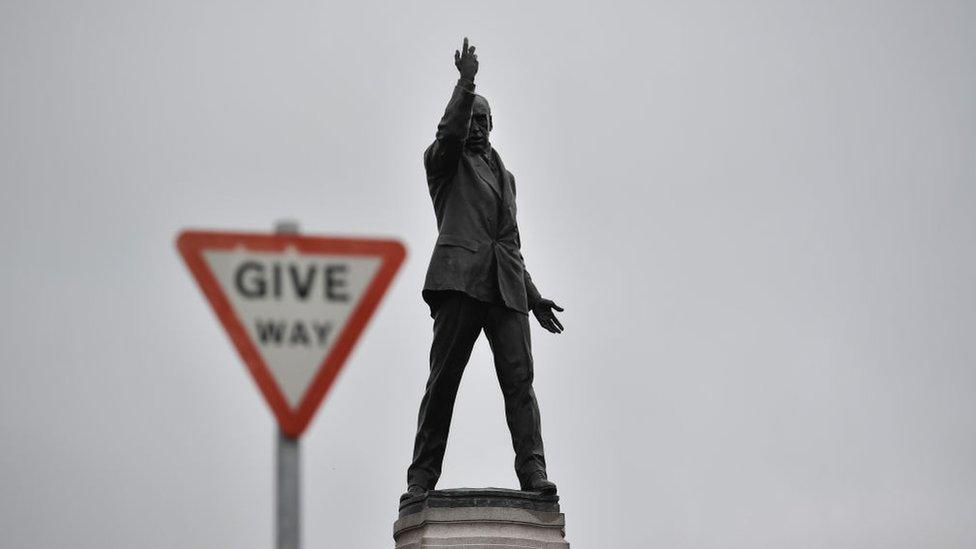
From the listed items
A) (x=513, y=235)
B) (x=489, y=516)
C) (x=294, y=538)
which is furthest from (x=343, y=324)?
(x=513, y=235)

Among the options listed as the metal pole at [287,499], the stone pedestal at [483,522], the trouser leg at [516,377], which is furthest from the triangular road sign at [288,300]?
the trouser leg at [516,377]

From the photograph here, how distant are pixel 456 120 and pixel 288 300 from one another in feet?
22.5

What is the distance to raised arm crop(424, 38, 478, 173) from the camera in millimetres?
11797

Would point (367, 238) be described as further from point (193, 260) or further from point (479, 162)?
point (479, 162)

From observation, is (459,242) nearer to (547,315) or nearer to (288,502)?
(547,315)

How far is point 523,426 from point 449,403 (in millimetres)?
553

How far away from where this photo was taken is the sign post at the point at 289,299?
5.23 metres

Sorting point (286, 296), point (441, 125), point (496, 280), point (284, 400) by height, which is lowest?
point (284, 400)

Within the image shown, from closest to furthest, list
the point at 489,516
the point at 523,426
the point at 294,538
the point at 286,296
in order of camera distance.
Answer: the point at 294,538, the point at 286,296, the point at 489,516, the point at 523,426

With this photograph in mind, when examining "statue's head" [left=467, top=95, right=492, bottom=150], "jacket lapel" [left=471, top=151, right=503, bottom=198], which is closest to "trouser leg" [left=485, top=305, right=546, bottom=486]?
"jacket lapel" [left=471, top=151, right=503, bottom=198]

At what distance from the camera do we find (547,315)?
13.1m

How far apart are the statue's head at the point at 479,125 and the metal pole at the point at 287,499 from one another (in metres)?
7.75

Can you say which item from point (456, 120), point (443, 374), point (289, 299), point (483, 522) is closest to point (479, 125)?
point (456, 120)

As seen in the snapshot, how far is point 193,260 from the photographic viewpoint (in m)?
5.32
